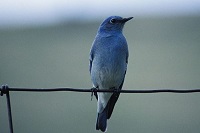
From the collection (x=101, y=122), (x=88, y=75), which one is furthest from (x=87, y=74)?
(x=101, y=122)

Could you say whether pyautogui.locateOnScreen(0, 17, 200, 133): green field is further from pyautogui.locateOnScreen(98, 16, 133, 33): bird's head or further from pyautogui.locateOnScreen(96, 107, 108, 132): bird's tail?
pyautogui.locateOnScreen(96, 107, 108, 132): bird's tail

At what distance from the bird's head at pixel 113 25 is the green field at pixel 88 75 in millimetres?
5649

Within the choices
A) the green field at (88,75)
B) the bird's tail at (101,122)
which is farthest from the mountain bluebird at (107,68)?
the green field at (88,75)

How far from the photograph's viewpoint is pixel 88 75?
60.6 ft

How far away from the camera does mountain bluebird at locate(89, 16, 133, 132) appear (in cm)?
779

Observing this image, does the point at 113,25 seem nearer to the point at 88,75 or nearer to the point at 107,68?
the point at 107,68

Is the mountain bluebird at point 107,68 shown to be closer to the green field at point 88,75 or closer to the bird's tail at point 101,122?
the bird's tail at point 101,122

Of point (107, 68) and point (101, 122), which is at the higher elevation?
point (107, 68)

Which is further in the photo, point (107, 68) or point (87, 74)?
point (87, 74)

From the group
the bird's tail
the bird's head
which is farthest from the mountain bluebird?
the bird's head

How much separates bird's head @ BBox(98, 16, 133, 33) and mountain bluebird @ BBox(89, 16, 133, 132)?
16cm

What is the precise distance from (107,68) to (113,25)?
0.84m

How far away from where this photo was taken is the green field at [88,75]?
1523 centimetres

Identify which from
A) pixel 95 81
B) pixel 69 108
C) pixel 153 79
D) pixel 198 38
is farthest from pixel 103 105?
pixel 198 38
